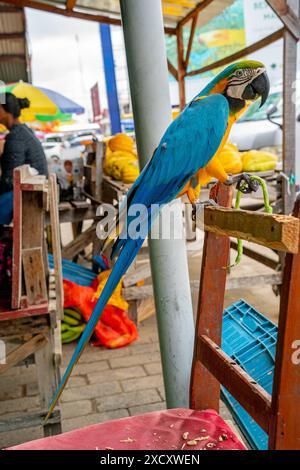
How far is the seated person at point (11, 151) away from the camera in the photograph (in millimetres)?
3367

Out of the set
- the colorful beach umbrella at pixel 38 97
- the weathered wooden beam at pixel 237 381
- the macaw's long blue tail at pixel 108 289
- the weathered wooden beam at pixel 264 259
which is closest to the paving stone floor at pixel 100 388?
the weathered wooden beam at pixel 264 259

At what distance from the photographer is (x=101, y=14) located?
4.53m

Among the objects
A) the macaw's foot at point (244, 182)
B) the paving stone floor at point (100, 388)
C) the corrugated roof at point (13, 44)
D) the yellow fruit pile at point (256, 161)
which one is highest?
the corrugated roof at point (13, 44)

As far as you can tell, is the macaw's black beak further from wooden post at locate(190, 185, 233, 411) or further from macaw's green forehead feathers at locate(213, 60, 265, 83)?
wooden post at locate(190, 185, 233, 411)

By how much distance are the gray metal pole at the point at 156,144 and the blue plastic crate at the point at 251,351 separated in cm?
22

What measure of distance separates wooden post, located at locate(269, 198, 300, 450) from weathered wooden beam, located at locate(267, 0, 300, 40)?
2638mm

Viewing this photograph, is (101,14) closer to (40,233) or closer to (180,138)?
(40,233)

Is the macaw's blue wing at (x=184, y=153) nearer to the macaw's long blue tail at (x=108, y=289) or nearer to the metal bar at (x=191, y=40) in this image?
the macaw's long blue tail at (x=108, y=289)

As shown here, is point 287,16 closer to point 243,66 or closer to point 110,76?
point 243,66

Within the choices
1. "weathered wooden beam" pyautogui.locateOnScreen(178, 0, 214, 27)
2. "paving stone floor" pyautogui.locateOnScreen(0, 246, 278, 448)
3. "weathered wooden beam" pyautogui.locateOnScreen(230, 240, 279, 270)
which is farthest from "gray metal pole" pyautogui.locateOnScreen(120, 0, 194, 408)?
"weathered wooden beam" pyautogui.locateOnScreen(178, 0, 214, 27)

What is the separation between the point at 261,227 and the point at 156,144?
91cm

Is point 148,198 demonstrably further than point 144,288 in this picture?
No
